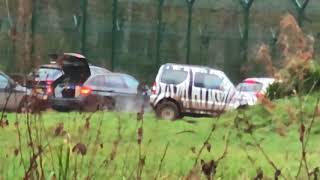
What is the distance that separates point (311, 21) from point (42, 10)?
11092 mm

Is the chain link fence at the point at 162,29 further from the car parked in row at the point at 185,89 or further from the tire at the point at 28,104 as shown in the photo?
the tire at the point at 28,104

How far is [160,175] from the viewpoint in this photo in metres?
6.28

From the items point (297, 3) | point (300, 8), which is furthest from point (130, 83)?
point (297, 3)

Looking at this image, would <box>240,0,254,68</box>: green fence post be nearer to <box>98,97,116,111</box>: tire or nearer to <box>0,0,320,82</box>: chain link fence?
<box>0,0,320,82</box>: chain link fence

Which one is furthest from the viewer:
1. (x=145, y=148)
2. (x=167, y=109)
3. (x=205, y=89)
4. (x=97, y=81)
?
(x=97, y=81)

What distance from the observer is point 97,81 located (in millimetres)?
25125

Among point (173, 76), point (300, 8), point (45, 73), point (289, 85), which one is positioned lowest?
point (173, 76)

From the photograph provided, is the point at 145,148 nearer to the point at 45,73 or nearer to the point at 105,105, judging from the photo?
the point at 105,105

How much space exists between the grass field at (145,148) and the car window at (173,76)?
32.5ft

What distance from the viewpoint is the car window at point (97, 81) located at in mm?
24487

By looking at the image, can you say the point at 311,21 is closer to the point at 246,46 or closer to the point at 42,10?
the point at 246,46

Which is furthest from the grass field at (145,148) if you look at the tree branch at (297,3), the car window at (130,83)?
the tree branch at (297,3)

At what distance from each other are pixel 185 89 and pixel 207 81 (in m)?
0.85

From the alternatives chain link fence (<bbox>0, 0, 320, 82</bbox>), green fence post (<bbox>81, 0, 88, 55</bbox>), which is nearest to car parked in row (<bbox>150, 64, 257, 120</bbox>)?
chain link fence (<bbox>0, 0, 320, 82</bbox>)
